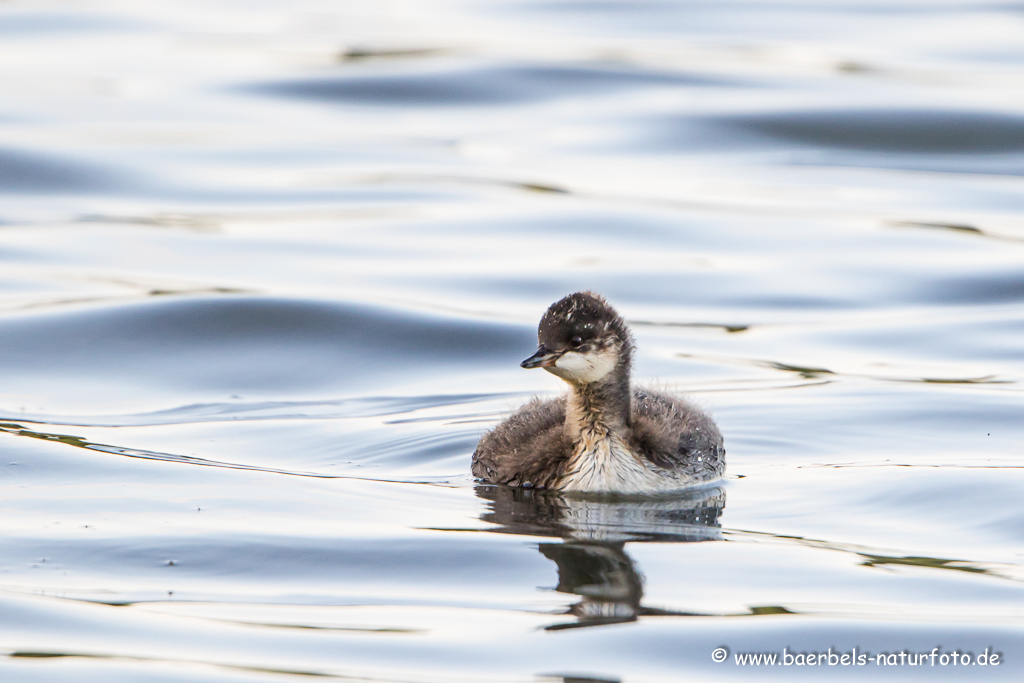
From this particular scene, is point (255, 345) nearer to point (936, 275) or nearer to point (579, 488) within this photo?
point (579, 488)

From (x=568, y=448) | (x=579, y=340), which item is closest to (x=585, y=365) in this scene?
(x=579, y=340)

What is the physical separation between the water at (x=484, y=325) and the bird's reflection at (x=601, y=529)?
1.2 inches

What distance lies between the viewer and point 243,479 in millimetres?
8977

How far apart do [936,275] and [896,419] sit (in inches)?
187

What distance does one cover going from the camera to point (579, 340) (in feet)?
28.3

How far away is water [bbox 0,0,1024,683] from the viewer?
22.2 ft

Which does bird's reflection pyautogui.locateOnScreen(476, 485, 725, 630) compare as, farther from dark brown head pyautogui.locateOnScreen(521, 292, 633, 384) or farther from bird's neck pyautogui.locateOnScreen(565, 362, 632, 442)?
dark brown head pyautogui.locateOnScreen(521, 292, 633, 384)

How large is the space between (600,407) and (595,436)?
0.17 metres

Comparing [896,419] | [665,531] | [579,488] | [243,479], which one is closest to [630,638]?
[665,531]

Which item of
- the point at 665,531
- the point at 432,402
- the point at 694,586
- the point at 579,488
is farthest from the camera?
the point at 432,402

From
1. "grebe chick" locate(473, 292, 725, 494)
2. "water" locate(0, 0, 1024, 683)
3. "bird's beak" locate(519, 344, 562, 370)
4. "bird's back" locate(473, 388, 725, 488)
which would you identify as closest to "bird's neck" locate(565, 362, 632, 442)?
"grebe chick" locate(473, 292, 725, 494)

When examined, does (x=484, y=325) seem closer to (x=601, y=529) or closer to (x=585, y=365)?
(x=585, y=365)

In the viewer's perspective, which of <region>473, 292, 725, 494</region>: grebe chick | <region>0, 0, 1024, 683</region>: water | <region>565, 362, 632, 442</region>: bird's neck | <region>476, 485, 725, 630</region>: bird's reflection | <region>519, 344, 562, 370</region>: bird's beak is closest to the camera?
<region>0, 0, 1024, 683</region>: water

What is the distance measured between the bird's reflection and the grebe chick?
0.10 meters
